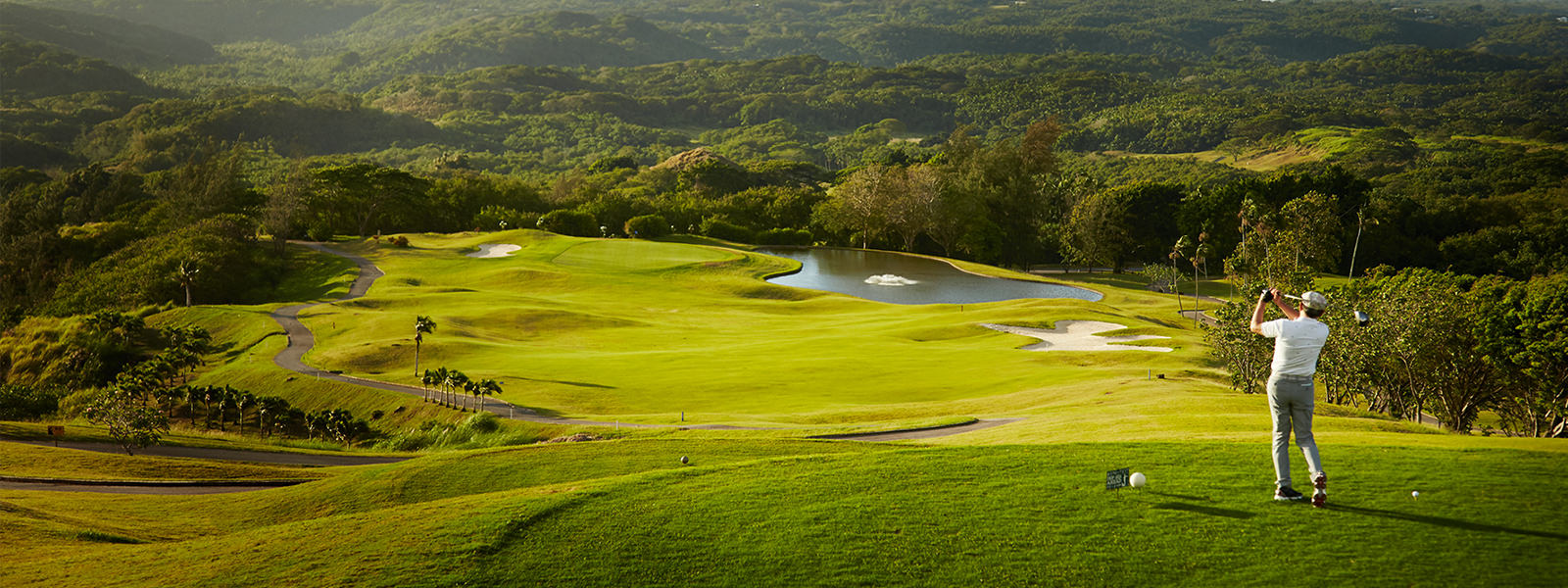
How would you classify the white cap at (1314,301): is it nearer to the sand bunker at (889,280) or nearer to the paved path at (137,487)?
the paved path at (137,487)

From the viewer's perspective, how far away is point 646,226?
13450cm

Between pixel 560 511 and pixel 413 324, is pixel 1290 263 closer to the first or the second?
pixel 560 511

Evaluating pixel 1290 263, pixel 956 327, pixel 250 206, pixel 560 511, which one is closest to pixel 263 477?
pixel 560 511

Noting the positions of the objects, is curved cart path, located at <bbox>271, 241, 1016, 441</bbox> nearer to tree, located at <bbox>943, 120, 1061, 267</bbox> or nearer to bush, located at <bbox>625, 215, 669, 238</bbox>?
bush, located at <bbox>625, 215, 669, 238</bbox>

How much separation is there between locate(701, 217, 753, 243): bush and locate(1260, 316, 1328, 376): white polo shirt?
12680 cm

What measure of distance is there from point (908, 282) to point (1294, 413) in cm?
8485

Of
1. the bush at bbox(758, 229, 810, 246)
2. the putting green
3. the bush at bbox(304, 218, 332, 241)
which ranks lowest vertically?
the putting green

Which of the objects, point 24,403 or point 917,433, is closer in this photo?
point 917,433

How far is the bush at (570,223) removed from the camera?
5399 inches

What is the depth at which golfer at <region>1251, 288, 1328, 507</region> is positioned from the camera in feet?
43.1

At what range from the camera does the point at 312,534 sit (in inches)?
651

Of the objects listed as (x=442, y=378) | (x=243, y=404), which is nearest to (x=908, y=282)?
(x=442, y=378)

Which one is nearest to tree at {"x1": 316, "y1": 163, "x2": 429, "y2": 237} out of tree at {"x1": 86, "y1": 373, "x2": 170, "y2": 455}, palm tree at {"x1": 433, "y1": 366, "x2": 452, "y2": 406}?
tree at {"x1": 86, "y1": 373, "x2": 170, "y2": 455}

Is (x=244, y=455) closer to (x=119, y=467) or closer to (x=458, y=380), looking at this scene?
(x=119, y=467)
